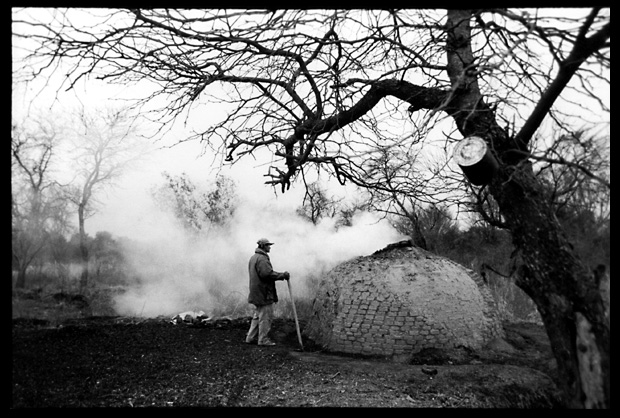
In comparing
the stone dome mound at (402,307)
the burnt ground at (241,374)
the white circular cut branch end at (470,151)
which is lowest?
the burnt ground at (241,374)

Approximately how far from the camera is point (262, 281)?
8188 millimetres

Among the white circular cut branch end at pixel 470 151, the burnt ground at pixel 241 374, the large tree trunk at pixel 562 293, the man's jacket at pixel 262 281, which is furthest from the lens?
the man's jacket at pixel 262 281

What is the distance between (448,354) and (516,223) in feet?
11.5

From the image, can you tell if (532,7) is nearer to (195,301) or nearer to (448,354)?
(448,354)

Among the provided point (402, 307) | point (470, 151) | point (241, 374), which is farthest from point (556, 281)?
point (241, 374)

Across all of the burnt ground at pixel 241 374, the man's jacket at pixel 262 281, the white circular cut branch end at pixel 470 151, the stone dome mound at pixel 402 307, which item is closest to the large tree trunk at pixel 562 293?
the white circular cut branch end at pixel 470 151

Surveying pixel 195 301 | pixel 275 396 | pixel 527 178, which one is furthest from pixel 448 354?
pixel 195 301

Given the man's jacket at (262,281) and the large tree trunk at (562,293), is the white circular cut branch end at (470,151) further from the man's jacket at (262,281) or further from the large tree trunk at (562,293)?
the man's jacket at (262,281)

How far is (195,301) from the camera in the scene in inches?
538

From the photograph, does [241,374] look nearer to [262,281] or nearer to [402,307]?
[262,281]

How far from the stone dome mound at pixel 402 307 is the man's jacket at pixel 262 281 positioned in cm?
100

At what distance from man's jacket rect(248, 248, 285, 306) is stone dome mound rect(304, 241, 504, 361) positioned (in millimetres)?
996

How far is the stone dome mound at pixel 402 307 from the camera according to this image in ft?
23.1

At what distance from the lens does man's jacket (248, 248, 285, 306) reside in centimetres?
808
